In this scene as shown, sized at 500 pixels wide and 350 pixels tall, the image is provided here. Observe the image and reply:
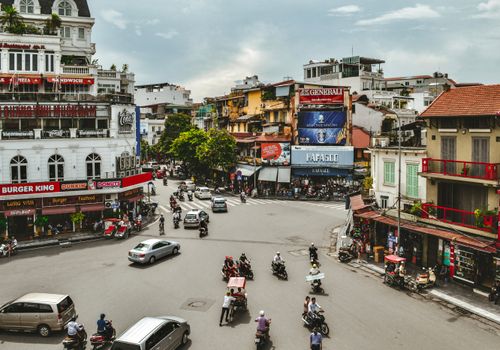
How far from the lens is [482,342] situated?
56.6 ft

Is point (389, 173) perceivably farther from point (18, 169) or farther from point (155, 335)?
point (18, 169)

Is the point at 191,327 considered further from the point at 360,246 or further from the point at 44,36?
the point at 44,36

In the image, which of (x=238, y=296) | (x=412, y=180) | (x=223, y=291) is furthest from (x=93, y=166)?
(x=412, y=180)

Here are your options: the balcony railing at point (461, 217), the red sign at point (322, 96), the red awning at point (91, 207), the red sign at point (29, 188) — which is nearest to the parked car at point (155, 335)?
the balcony railing at point (461, 217)

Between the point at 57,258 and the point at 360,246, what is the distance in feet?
68.9

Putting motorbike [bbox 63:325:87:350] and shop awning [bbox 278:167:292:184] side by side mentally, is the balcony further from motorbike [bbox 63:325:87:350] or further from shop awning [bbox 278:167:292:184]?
shop awning [bbox 278:167:292:184]

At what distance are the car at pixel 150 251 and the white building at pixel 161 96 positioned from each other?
10170cm

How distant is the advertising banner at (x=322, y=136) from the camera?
188ft

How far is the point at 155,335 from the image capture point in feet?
49.4

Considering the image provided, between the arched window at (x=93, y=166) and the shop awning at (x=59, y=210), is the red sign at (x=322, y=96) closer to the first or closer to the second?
the arched window at (x=93, y=166)

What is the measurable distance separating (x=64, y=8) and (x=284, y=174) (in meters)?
33.8

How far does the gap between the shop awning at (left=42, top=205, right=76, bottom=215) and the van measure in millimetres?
19560

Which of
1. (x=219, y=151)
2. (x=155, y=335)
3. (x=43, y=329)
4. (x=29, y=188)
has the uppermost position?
(x=219, y=151)

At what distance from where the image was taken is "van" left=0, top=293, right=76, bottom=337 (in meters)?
17.6
